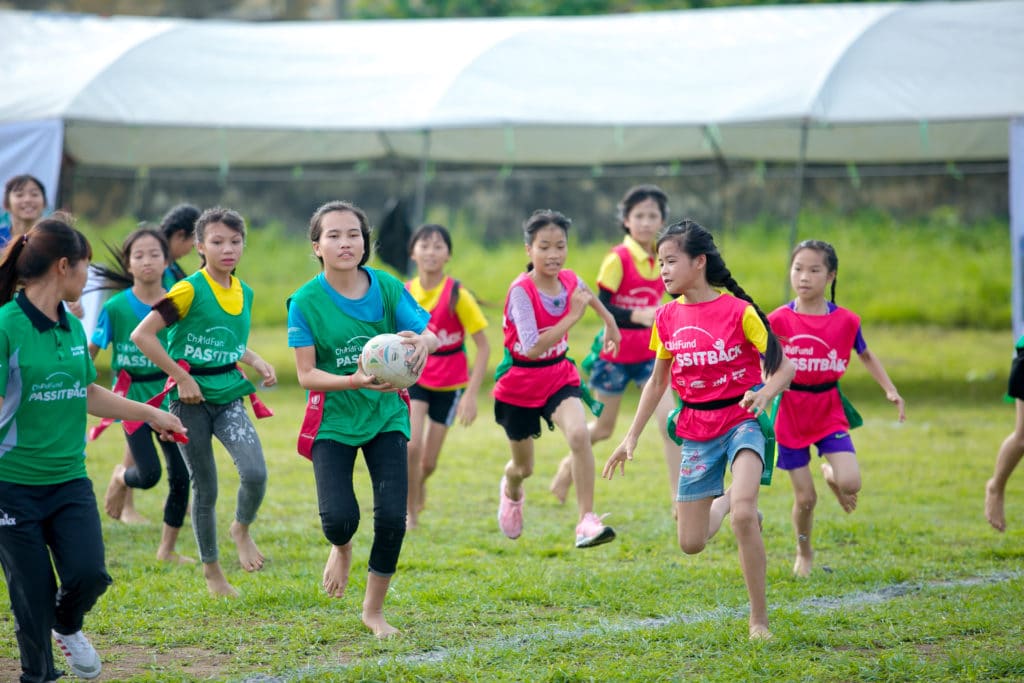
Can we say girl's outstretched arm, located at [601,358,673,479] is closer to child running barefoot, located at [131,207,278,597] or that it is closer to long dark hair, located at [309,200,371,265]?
long dark hair, located at [309,200,371,265]

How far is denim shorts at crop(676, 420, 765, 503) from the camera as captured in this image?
508cm

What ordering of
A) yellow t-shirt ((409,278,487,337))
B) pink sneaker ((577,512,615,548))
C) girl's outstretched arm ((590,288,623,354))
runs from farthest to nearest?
yellow t-shirt ((409,278,487,337)), girl's outstretched arm ((590,288,623,354)), pink sneaker ((577,512,615,548))

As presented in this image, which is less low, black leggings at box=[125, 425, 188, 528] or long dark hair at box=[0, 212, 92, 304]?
long dark hair at box=[0, 212, 92, 304]

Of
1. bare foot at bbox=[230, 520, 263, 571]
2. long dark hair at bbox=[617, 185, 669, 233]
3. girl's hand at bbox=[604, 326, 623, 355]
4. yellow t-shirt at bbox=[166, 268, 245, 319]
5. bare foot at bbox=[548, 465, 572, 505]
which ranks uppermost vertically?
long dark hair at bbox=[617, 185, 669, 233]

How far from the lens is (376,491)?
499 centimetres

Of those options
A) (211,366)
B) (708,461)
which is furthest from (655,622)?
(211,366)

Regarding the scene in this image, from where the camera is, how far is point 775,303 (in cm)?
1786

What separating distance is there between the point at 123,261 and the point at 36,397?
282 centimetres

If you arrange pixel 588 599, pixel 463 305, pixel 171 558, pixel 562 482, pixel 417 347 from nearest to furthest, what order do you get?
1. pixel 417 347
2. pixel 588 599
3. pixel 171 558
4. pixel 463 305
5. pixel 562 482

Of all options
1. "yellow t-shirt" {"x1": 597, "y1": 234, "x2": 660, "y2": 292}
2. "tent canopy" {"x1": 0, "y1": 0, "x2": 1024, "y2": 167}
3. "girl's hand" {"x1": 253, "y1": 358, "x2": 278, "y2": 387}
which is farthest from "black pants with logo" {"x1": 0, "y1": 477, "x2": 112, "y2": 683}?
"tent canopy" {"x1": 0, "y1": 0, "x2": 1024, "y2": 167}

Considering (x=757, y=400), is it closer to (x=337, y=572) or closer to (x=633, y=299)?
(x=337, y=572)

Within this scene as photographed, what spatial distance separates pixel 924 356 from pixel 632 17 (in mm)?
5805

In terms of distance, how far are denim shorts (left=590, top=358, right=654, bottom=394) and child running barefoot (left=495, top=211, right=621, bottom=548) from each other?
0.96 m

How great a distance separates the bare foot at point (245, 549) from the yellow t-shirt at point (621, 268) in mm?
2688
